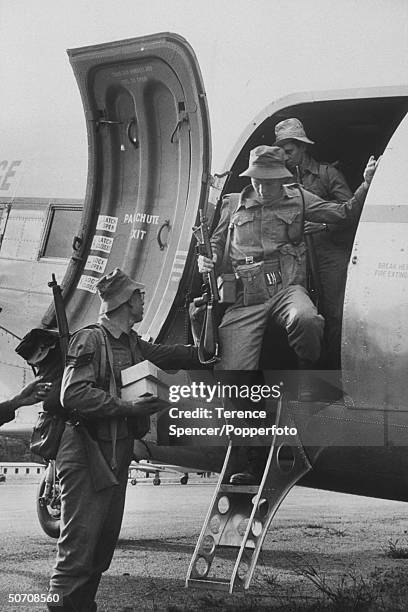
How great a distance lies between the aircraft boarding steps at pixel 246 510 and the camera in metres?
4.87

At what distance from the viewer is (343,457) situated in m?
5.32

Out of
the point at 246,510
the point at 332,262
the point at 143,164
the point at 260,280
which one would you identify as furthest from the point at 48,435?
the point at 143,164

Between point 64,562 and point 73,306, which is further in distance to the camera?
point 73,306

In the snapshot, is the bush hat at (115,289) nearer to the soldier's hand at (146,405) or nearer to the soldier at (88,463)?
the soldier at (88,463)

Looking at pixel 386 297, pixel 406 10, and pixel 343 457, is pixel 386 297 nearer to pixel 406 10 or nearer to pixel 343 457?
pixel 343 457

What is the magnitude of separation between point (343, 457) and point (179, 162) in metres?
1.96

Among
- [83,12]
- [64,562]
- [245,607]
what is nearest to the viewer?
[64,562]

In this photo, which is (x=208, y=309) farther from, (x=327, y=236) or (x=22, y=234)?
(x=22, y=234)

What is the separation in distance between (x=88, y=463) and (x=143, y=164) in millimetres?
2039

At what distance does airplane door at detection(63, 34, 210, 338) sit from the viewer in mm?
5500

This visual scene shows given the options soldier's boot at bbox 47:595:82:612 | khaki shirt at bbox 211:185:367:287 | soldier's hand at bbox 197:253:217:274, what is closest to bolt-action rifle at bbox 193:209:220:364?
soldier's hand at bbox 197:253:217:274

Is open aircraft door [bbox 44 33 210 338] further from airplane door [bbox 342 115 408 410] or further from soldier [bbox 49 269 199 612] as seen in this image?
airplane door [bbox 342 115 408 410]

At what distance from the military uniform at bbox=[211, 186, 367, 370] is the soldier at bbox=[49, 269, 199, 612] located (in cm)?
58

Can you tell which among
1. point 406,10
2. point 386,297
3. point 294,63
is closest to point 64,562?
point 386,297
